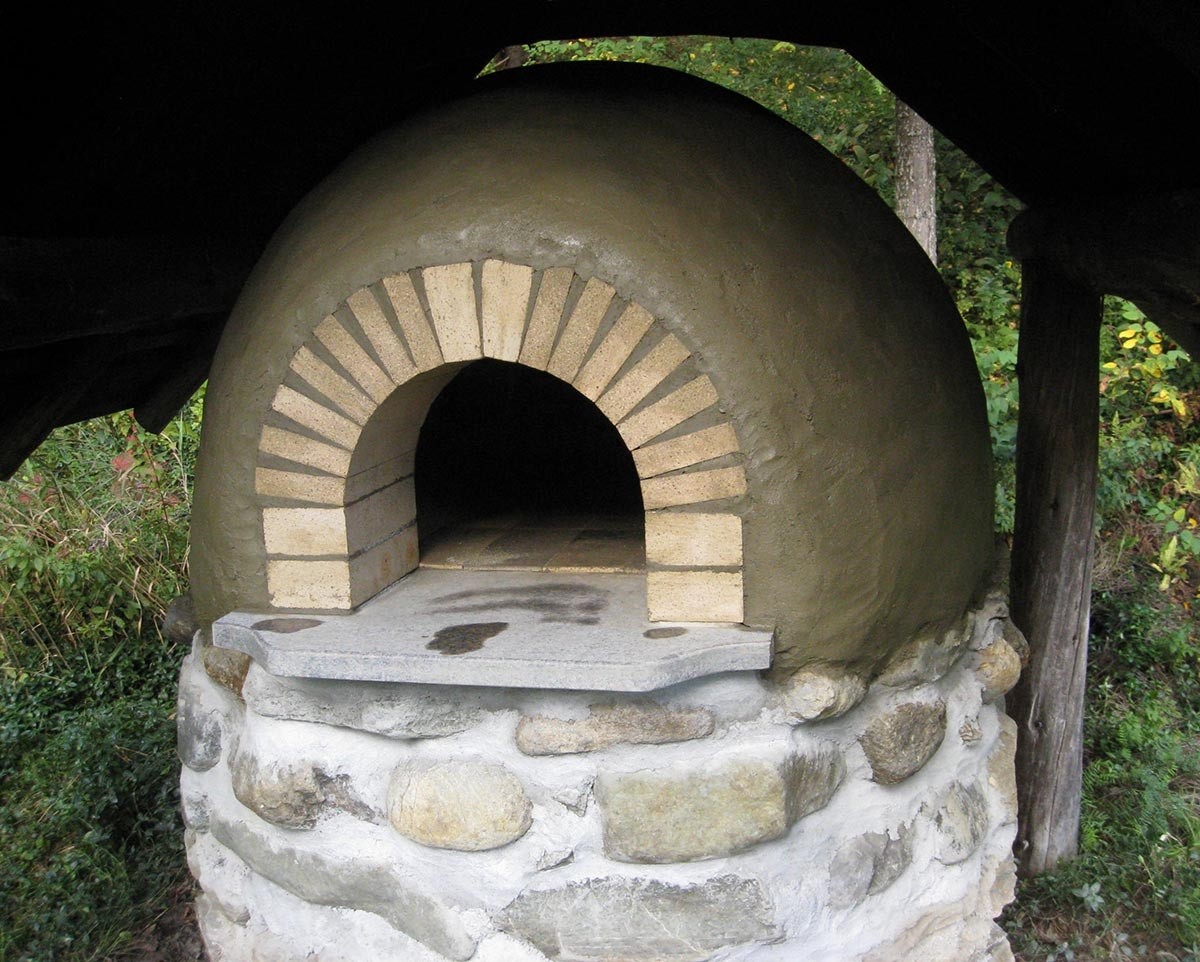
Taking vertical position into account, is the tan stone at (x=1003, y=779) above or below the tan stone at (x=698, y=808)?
below

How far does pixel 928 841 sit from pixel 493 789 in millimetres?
1088

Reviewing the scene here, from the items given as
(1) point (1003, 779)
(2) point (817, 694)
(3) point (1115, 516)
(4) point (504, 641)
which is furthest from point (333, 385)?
(3) point (1115, 516)

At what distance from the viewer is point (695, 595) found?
2414 mm

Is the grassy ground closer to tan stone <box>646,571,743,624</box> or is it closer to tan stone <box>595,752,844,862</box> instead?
tan stone <box>595,752,844,862</box>

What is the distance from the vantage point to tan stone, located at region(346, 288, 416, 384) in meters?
2.47

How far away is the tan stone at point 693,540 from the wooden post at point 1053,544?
1.84m

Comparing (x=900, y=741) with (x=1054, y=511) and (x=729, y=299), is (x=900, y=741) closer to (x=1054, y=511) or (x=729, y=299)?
(x=729, y=299)

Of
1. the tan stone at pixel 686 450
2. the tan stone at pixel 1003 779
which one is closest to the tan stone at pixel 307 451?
the tan stone at pixel 686 450

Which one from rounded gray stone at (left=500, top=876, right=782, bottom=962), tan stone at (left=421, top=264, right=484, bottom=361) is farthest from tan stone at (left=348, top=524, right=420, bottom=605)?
rounded gray stone at (left=500, top=876, right=782, bottom=962)

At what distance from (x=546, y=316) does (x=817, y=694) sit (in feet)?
3.24

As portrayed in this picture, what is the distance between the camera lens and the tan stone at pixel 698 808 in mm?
2352

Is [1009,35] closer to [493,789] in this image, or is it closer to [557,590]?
[557,590]

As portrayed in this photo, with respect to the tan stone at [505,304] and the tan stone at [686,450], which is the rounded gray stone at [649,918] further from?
the tan stone at [505,304]

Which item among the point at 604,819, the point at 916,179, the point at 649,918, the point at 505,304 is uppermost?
the point at 916,179
